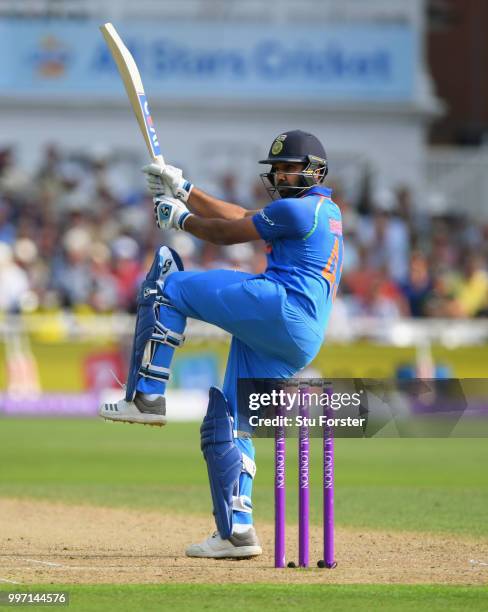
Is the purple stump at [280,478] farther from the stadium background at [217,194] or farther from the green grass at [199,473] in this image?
the stadium background at [217,194]

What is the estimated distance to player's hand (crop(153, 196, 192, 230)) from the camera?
730cm

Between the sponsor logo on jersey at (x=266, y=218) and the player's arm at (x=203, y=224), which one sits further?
the player's arm at (x=203, y=224)

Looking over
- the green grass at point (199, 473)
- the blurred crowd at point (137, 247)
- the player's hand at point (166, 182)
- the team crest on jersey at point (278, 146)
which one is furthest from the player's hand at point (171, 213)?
the blurred crowd at point (137, 247)

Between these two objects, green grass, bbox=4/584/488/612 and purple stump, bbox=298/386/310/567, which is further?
purple stump, bbox=298/386/310/567

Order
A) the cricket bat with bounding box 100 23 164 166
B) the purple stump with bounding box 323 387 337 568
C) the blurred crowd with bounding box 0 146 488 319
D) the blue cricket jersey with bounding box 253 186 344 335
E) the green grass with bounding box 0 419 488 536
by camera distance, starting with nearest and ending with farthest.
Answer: the purple stump with bounding box 323 387 337 568 < the blue cricket jersey with bounding box 253 186 344 335 < the cricket bat with bounding box 100 23 164 166 < the green grass with bounding box 0 419 488 536 < the blurred crowd with bounding box 0 146 488 319

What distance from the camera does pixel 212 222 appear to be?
7.20 metres

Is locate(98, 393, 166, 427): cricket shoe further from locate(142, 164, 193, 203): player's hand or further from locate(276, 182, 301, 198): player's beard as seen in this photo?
locate(276, 182, 301, 198): player's beard

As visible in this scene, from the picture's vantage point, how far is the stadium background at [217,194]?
13.2m

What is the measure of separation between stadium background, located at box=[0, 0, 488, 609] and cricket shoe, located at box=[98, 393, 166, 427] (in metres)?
2.36

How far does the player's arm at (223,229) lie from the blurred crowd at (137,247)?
1004cm

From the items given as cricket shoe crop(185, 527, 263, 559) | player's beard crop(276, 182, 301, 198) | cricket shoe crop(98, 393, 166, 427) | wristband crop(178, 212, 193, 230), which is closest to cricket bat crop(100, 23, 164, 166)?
wristband crop(178, 212, 193, 230)

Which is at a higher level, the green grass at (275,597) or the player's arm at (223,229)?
the player's arm at (223,229)

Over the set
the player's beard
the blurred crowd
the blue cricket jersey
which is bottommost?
the blue cricket jersey

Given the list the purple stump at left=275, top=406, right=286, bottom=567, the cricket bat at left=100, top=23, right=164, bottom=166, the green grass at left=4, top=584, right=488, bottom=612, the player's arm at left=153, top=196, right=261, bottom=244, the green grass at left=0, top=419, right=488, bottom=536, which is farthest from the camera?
the green grass at left=0, top=419, right=488, bottom=536
